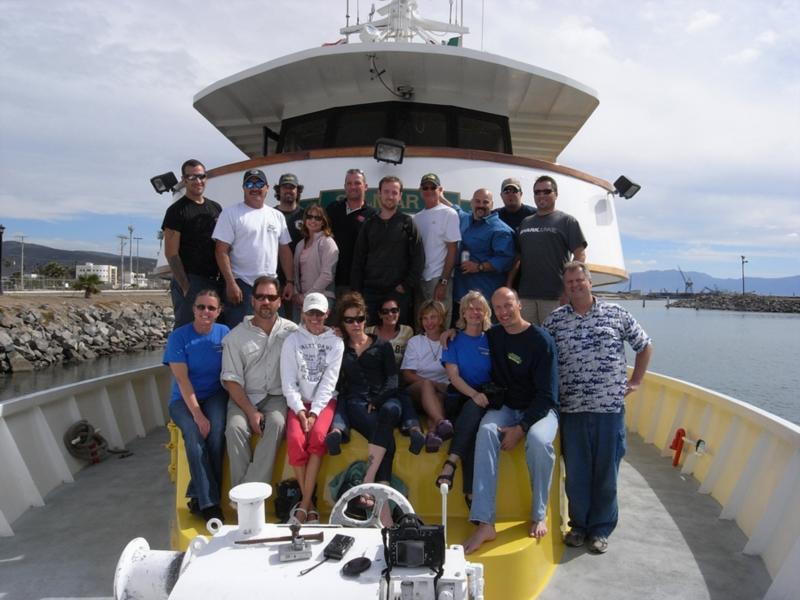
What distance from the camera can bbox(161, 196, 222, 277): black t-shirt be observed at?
15.3ft

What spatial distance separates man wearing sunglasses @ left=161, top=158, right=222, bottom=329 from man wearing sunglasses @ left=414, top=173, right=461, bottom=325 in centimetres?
167

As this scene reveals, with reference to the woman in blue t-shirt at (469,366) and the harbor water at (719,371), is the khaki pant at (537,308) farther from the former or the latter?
the harbor water at (719,371)

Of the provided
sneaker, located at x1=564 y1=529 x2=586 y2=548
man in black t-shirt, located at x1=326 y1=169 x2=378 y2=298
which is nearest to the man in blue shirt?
man in black t-shirt, located at x1=326 y1=169 x2=378 y2=298

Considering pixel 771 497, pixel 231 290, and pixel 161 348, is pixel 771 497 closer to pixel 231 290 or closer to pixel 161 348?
pixel 231 290

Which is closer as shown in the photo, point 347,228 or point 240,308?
point 240,308

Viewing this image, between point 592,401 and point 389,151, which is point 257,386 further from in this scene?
point 389,151

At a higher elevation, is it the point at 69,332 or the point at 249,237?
the point at 249,237

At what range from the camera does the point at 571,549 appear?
3850 mm

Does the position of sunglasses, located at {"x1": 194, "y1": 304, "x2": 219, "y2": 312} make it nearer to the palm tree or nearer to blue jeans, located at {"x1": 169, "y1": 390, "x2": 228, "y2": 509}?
blue jeans, located at {"x1": 169, "y1": 390, "x2": 228, "y2": 509}

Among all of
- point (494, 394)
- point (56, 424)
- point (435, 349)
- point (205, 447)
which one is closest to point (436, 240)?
point (435, 349)

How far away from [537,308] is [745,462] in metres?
1.94

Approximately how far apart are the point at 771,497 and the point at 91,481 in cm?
535

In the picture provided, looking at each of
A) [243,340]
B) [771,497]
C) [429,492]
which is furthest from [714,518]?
[243,340]

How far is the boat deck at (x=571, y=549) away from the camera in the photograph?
343 cm
